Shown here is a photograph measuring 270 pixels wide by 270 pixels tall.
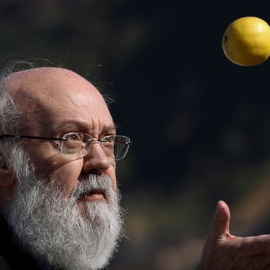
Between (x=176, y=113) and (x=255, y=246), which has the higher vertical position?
(x=255, y=246)

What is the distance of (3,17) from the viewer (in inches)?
269

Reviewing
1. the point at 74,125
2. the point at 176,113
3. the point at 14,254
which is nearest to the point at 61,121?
the point at 74,125

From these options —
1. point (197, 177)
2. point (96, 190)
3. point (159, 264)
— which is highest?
point (96, 190)

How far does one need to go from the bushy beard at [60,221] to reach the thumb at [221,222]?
449mm

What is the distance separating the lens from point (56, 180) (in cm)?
352

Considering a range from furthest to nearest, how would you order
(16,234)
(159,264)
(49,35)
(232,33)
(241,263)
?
(49,35) < (159,264) < (232,33) < (16,234) < (241,263)

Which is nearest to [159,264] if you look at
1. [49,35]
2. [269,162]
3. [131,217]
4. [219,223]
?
[131,217]

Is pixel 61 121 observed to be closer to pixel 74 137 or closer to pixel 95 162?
pixel 74 137

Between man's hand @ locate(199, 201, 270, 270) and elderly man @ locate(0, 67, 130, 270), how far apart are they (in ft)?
1.44

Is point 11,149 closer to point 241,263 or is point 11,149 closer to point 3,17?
point 241,263

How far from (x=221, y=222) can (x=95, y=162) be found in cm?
54

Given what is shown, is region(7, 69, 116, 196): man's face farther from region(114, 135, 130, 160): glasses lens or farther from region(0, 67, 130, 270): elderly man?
region(114, 135, 130, 160): glasses lens

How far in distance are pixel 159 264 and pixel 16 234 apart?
2.93 metres

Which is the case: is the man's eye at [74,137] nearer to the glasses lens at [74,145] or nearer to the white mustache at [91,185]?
the glasses lens at [74,145]
